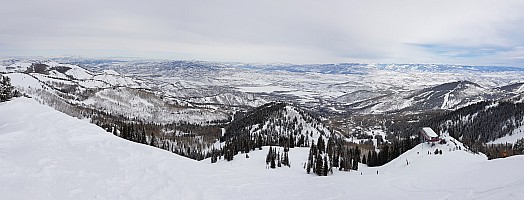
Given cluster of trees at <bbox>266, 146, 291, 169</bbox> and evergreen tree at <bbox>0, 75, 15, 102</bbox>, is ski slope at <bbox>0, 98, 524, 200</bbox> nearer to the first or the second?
evergreen tree at <bbox>0, 75, 15, 102</bbox>

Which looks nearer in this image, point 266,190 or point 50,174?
point 50,174

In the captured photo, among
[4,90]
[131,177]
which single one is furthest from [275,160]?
[4,90]

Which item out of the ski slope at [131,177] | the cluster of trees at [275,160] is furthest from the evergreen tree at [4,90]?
the cluster of trees at [275,160]

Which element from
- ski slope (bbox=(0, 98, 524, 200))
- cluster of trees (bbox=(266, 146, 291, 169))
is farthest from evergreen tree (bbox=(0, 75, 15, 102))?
cluster of trees (bbox=(266, 146, 291, 169))

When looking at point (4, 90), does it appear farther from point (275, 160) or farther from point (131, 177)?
point (275, 160)

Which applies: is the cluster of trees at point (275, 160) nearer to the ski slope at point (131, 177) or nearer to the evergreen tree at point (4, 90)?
the ski slope at point (131, 177)

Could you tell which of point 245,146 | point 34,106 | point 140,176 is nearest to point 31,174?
point 140,176

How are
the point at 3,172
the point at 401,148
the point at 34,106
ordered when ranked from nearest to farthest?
1. the point at 3,172
2. the point at 34,106
3. the point at 401,148

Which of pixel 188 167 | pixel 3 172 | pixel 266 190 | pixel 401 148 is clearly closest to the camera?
pixel 3 172

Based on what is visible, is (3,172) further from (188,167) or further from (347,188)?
(347,188)
